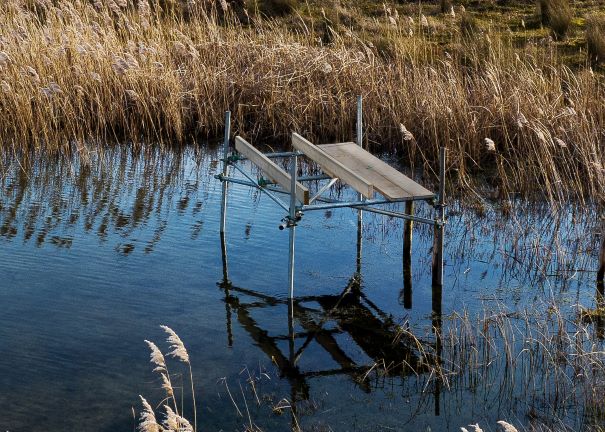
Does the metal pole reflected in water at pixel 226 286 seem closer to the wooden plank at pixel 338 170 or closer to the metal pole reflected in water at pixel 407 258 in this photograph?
the wooden plank at pixel 338 170

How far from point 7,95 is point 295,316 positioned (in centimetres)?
569

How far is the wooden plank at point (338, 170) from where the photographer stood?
630 cm

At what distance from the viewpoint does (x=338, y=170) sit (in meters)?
6.64

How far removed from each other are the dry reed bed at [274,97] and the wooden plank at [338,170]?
312 centimetres

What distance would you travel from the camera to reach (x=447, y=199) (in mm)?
9781

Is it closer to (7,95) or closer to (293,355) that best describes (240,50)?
(7,95)

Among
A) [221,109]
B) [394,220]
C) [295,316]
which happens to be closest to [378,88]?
[221,109]

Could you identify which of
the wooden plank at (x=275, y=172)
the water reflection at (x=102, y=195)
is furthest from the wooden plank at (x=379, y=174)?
the water reflection at (x=102, y=195)

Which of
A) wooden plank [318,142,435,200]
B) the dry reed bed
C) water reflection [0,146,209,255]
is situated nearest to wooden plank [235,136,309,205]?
wooden plank [318,142,435,200]

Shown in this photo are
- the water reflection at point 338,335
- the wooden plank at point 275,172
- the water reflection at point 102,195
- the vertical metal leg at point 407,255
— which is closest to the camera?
the water reflection at point 338,335

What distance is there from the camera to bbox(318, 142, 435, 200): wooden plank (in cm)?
672

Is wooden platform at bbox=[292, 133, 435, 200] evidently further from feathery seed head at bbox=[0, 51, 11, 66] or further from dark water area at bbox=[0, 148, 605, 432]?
feathery seed head at bbox=[0, 51, 11, 66]

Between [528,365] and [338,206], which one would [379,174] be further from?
[528,365]

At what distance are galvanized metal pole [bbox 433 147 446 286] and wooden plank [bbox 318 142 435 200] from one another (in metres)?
0.24
